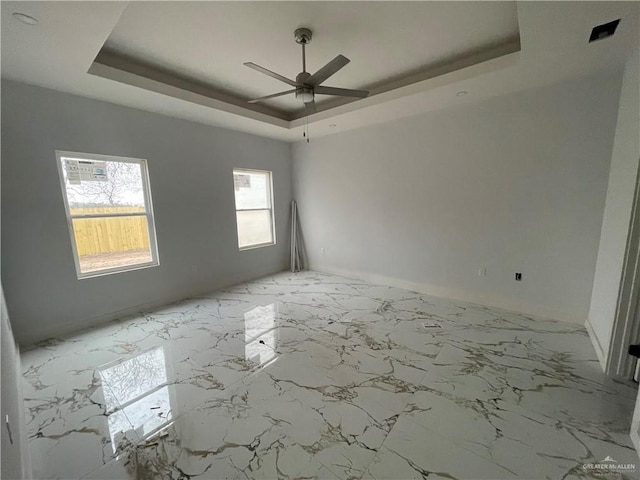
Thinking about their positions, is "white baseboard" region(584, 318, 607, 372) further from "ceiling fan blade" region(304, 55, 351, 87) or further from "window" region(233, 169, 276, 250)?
"window" region(233, 169, 276, 250)

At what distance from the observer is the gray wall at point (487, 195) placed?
9.50ft

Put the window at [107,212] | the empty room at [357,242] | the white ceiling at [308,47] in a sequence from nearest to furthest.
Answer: the empty room at [357,242] → the white ceiling at [308,47] → the window at [107,212]

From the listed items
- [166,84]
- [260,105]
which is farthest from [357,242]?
[166,84]

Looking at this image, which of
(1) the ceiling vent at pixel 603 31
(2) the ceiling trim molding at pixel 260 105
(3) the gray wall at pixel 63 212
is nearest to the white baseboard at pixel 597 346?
(1) the ceiling vent at pixel 603 31

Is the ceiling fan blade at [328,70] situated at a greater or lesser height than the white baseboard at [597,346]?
greater

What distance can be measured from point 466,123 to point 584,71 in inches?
44.8

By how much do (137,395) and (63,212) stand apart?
7.60 feet

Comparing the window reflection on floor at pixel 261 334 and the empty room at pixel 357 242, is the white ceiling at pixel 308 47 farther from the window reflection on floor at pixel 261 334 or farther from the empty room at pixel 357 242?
the window reflection on floor at pixel 261 334

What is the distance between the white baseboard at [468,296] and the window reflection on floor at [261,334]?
189 centimetres

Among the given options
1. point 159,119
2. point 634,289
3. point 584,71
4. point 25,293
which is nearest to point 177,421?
point 25,293

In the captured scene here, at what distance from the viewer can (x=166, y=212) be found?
3836 millimetres

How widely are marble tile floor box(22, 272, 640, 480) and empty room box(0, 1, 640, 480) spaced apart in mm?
17

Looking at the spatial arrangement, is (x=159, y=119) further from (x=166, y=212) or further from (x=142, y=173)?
(x=166, y=212)

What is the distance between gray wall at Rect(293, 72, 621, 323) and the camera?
114 inches
